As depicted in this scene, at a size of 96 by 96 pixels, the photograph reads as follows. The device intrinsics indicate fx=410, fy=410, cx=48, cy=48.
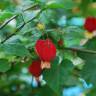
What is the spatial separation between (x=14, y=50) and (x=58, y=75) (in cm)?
14

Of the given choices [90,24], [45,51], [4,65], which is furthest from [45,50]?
[90,24]

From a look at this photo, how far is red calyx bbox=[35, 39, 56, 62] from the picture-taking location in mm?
1013

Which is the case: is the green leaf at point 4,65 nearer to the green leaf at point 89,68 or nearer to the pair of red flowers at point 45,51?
the pair of red flowers at point 45,51

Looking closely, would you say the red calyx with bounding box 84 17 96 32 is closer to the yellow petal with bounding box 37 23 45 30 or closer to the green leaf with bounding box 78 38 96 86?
the green leaf with bounding box 78 38 96 86

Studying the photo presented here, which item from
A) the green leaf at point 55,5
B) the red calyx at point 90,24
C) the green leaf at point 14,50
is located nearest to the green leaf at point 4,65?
the green leaf at point 14,50

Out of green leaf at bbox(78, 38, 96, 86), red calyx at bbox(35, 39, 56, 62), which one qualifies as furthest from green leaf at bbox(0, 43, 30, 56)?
green leaf at bbox(78, 38, 96, 86)

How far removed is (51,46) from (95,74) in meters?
0.18

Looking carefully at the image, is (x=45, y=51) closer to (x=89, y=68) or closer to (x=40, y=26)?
(x=40, y=26)

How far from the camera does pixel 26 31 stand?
3.48ft

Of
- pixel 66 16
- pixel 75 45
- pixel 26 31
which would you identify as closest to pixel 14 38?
pixel 26 31

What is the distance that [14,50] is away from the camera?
100 centimetres

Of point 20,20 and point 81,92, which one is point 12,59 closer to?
point 20,20

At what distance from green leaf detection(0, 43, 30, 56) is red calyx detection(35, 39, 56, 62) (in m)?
0.03

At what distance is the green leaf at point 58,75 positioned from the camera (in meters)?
1.04
